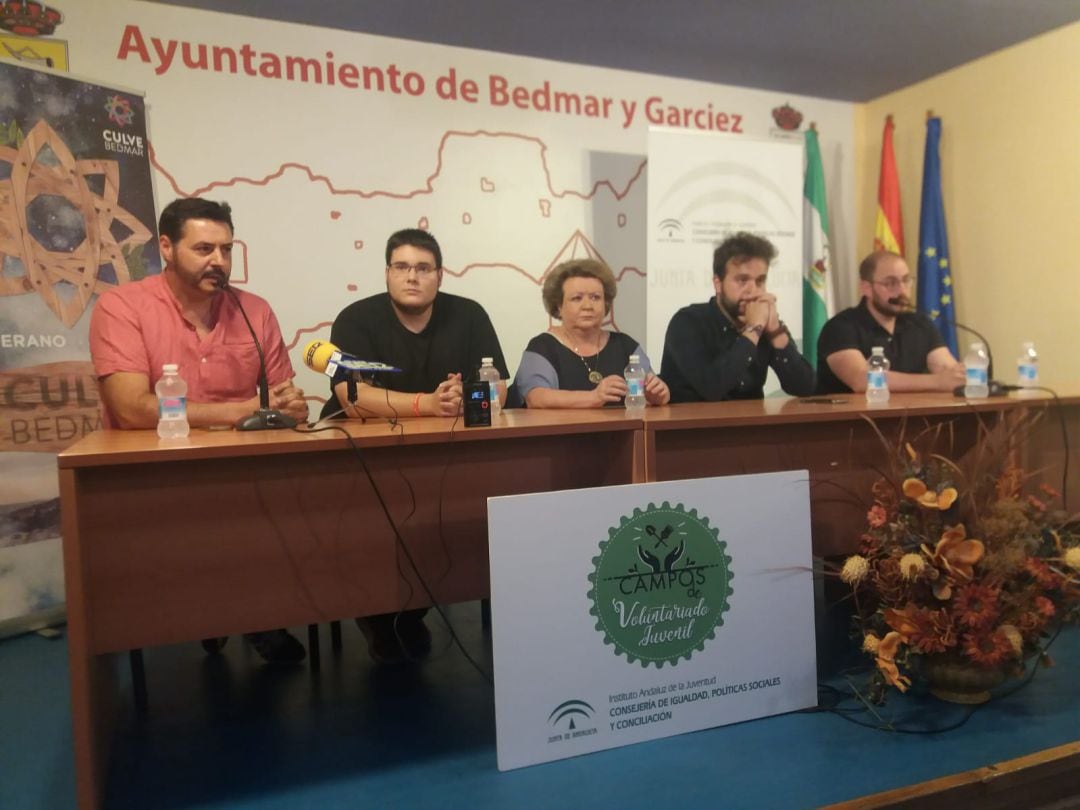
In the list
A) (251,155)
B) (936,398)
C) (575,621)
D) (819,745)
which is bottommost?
(819,745)

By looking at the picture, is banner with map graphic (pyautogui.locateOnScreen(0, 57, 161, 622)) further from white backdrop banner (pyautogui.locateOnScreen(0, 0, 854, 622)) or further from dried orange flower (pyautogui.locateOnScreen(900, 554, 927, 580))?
dried orange flower (pyautogui.locateOnScreen(900, 554, 927, 580))

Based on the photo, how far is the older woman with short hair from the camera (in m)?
2.62

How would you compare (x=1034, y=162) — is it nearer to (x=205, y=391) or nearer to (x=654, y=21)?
(x=654, y=21)

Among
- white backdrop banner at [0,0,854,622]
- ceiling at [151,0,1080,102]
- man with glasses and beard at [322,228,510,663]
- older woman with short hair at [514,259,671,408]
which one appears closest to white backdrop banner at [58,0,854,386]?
white backdrop banner at [0,0,854,622]

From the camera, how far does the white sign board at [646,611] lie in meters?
1.55

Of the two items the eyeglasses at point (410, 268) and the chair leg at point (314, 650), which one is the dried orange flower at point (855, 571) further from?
the eyeglasses at point (410, 268)

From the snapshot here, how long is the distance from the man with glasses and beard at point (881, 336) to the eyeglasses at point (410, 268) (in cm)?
164

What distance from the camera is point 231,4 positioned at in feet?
9.86

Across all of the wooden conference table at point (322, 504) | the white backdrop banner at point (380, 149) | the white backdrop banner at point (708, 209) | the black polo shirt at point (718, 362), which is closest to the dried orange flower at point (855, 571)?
the wooden conference table at point (322, 504)

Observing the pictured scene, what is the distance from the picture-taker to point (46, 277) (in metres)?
2.74

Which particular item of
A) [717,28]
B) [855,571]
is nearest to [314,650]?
[855,571]

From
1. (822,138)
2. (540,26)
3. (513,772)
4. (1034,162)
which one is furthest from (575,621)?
(822,138)

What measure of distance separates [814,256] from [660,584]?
9.62 ft

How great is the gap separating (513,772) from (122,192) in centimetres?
251
